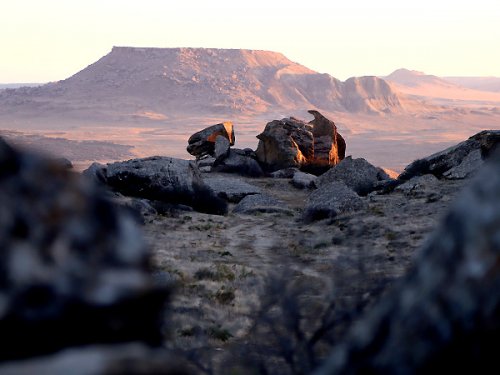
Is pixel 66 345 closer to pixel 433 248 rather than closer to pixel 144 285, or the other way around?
pixel 144 285

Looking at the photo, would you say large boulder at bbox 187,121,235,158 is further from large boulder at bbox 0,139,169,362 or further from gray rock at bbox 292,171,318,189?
large boulder at bbox 0,139,169,362

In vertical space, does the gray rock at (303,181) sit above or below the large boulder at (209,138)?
below

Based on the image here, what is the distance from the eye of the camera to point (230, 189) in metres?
25.9

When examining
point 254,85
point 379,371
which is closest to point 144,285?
point 379,371

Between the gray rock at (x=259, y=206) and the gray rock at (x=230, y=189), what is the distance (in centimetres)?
148

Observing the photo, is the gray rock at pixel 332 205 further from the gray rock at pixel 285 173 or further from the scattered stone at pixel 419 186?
the gray rock at pixel 285 173

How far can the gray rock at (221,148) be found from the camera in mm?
33969

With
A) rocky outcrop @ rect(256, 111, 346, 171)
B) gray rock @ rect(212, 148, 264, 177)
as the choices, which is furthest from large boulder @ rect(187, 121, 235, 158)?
gray rock @ rect(212, 148, 264, 177)

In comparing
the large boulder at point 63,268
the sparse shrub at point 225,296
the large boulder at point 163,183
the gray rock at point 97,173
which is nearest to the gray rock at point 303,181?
the large boulder at point 163,183

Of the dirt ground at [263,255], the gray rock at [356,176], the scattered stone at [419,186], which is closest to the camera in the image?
the dirt ground at [263,255]

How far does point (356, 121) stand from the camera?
15412cm

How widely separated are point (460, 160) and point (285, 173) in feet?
34.6

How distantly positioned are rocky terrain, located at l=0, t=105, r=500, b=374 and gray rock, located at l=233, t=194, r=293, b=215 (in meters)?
0.08

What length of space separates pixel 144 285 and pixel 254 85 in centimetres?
17628
